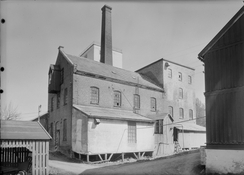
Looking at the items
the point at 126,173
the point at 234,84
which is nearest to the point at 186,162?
the point at 126,173

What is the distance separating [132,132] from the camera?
21828 mm

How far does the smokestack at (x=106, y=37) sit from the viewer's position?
96.5 feet

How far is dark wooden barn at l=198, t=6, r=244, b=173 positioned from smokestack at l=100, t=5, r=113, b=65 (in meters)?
17.5

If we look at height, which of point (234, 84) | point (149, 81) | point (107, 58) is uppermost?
point (107, 58)

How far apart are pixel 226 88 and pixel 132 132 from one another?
11.4m

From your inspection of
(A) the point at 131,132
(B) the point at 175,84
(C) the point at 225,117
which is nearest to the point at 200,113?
(B) the point at 175,84

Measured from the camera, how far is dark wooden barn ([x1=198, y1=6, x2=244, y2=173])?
11523mm

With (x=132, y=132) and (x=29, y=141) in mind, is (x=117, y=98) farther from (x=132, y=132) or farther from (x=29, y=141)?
(x=29, y=141)

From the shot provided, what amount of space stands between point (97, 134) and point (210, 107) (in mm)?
9639

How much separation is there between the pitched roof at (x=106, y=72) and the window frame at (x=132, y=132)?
209 inches

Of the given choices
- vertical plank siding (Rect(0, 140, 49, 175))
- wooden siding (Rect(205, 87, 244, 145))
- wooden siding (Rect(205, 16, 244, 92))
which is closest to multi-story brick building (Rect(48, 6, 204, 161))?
vertical plank siding (Rect(0, 140, 49, 175))

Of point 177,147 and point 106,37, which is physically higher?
point 106,37

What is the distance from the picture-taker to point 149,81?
3034 centimetres

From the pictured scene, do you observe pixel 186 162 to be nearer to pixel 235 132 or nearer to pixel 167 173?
pixel 167 173
